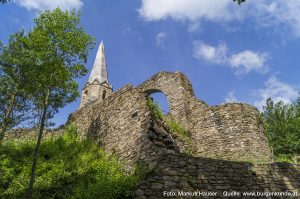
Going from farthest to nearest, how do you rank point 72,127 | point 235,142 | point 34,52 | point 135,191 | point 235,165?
point 72,127
point 235,142
point 34,52
point 235,165
point 135,191

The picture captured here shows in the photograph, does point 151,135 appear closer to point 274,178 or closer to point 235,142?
point 274,178

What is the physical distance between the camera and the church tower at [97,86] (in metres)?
37.3

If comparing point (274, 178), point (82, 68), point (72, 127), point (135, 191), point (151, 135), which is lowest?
point (135, 191)

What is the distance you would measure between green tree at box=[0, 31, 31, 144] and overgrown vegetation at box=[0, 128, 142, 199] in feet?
12.4

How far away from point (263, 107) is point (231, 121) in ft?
58.2

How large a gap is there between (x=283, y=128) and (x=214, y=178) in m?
21.7

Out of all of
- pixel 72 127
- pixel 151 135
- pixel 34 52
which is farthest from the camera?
pixel 72 127

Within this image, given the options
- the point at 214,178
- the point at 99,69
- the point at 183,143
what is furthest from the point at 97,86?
the point at 214,178

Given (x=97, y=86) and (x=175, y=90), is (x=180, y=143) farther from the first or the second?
(x=97, y=86)

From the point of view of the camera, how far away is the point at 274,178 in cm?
886

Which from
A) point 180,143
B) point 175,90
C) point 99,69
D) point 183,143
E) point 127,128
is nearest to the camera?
point 127,128

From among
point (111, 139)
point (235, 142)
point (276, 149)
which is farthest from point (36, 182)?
point (276, 149)

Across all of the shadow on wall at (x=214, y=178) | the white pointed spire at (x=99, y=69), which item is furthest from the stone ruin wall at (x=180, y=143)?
the white pointed spire at (x=99, y=69)

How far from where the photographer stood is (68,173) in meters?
9.93
